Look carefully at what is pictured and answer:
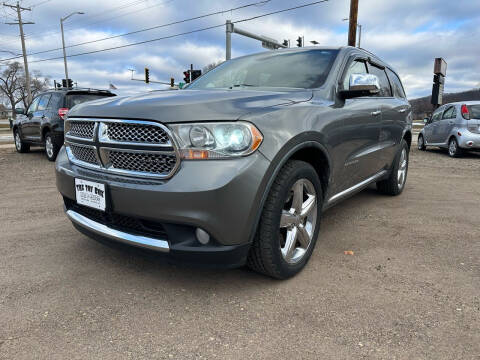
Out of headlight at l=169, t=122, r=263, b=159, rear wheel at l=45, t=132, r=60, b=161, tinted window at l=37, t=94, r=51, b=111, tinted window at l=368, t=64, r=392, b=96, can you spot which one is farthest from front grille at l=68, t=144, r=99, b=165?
tinted window at l=37, t=94, r=51, b=111

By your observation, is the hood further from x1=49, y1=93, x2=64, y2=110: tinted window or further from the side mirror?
x1=49, y1=93, x2=64, y2=110: tinted window

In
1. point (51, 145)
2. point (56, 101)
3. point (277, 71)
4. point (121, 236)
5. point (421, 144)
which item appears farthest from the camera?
point (421, 144)

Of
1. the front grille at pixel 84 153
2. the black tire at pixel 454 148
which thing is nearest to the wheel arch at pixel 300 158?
the front grille at pixel 84 153


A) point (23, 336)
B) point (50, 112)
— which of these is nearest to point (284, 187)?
point (23, 336)

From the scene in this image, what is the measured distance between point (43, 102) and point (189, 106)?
27.3 ft

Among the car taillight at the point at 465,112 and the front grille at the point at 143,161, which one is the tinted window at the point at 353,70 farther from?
the car taillight at the point at 465,112

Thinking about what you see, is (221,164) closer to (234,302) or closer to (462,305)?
(234,302)

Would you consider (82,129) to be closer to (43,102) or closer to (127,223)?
(127,223)

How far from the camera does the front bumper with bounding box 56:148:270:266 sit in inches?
78.0

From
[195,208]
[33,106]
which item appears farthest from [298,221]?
[33,106]

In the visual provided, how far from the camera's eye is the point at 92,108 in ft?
8.08

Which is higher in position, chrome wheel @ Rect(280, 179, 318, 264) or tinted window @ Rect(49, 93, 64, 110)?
tinted window @ Rect(49, 93, 64, 110)

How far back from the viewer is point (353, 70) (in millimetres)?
3521

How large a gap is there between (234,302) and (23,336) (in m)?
1.15
